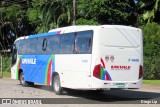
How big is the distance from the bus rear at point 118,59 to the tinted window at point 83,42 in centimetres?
55

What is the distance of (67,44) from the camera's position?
768 inches

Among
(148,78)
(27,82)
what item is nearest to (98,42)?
(27,82)

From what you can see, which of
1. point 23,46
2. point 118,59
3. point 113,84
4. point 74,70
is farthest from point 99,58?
point 23,46

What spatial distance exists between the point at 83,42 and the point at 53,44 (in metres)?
3.56

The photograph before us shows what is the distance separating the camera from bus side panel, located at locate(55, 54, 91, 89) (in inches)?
694

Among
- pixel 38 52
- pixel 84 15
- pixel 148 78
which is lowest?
pixel 148 78

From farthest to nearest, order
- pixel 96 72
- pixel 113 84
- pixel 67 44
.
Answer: pixel 67 44, pixel 113 84, pixel 96 72

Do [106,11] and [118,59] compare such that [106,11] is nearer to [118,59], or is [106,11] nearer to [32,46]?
[32,46]

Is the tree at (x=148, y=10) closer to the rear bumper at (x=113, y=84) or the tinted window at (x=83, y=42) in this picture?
the tinted window at (x=83, y=42)

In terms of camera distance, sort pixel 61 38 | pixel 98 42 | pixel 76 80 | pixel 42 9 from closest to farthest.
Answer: pixel 98 42 → pixel 76 80 → pixel 61 38 → pixel 42 9

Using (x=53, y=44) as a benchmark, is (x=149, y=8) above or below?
above

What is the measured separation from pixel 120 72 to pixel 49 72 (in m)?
5.22

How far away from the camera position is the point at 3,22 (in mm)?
54500

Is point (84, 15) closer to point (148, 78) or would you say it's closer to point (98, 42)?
point (148, 78)
